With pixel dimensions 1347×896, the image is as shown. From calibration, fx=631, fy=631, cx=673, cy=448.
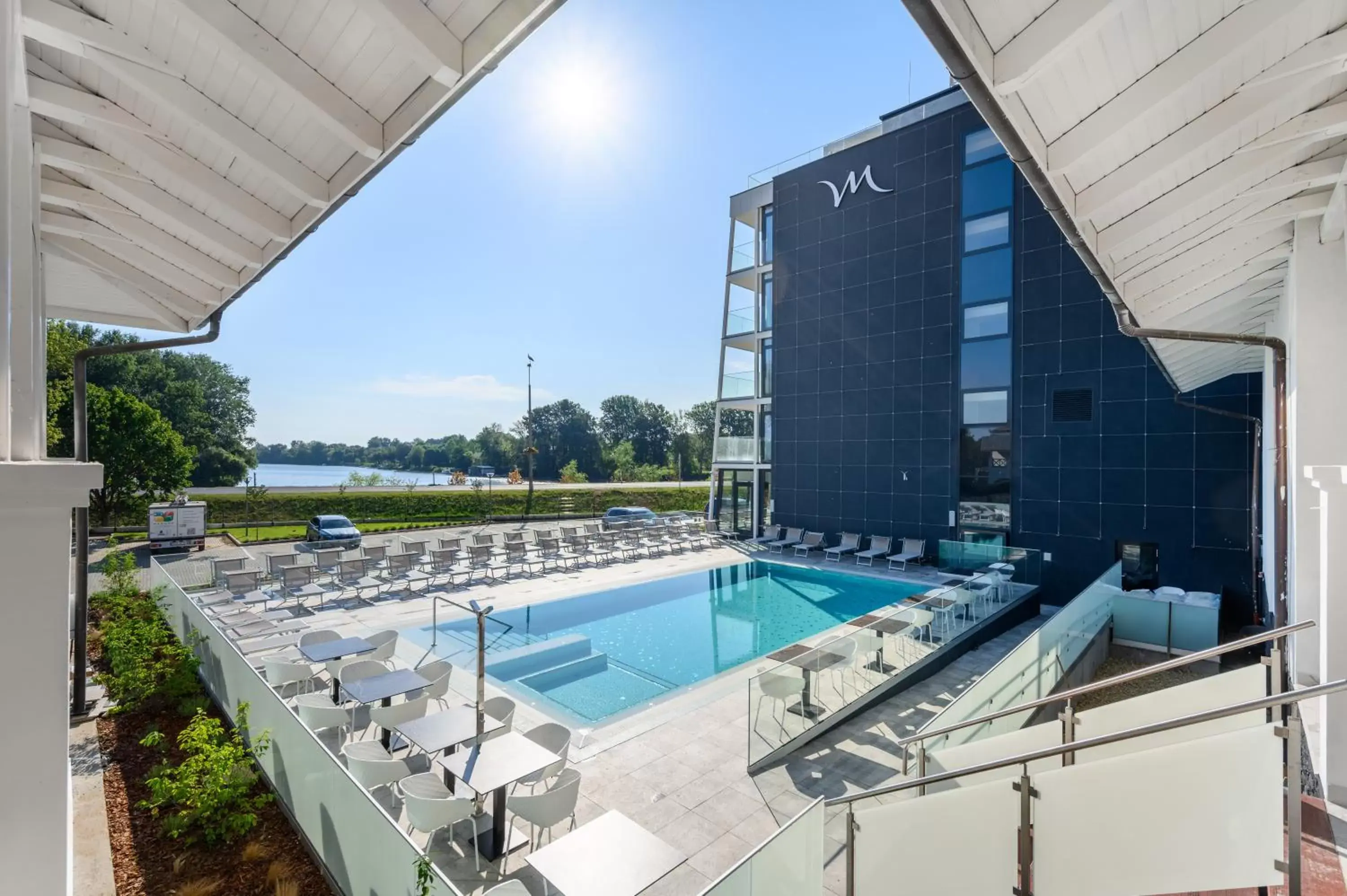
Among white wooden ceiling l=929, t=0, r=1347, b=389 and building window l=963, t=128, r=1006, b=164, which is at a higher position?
building window l=963, t=128, r=1006, b=164

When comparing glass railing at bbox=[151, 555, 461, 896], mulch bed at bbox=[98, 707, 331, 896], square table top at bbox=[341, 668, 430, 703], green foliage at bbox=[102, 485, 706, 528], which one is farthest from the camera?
green foliage at bbox=[102, 485, 706, 528]

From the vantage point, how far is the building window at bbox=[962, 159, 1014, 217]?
52.0ft

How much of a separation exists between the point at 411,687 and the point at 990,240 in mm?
16345

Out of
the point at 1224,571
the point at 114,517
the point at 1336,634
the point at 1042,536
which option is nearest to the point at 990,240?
the point at 1042,536

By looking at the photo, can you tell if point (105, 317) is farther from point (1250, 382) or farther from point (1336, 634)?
point (1250, 382)

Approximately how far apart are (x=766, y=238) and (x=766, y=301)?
7.34 feet

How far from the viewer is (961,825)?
3453 millimetres

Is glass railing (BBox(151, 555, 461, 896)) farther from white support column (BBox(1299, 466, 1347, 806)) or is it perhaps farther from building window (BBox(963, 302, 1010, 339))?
building window (BBox(963, 302, 1010, 339))

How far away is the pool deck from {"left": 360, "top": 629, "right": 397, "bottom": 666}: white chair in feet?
3.06

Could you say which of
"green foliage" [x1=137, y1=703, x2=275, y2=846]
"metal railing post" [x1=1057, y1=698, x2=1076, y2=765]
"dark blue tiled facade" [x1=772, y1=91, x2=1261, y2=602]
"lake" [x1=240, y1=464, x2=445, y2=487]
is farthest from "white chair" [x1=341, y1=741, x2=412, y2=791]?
"lake" [x1=240, y1=464, x2=445, y2=487]

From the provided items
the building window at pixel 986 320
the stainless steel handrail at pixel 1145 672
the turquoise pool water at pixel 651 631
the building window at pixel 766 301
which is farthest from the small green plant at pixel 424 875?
the building window at pixel 766 301

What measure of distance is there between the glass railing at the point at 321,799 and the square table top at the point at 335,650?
1.01 m

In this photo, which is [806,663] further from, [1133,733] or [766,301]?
[766,301]

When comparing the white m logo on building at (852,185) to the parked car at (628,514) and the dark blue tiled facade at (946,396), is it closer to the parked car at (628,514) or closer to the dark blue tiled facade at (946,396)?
the dark blue tiled facade at (946,396)
